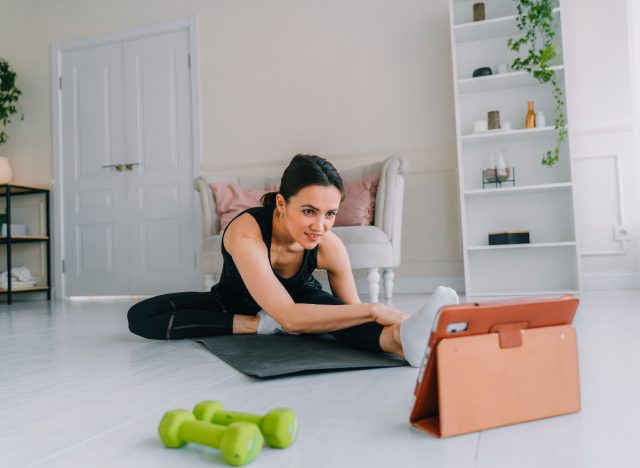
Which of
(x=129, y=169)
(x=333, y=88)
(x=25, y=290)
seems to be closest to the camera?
(x=333, y=88)

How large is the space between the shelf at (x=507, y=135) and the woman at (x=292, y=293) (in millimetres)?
2042

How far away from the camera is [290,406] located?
3.33 feet

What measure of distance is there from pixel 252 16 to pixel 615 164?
2.94 m

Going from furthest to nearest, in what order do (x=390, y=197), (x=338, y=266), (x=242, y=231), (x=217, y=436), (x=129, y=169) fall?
(x=129, y=169)
(x=390, y=197)
(x=338, y=266)
(x=242, y=231)
(x=217, y=436)

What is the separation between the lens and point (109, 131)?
15.5ft

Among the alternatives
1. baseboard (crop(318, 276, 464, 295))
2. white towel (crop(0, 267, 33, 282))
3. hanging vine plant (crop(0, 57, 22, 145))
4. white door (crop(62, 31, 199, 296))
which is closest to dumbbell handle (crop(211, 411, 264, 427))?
baseboard (crop(318, 276, 464, 295))

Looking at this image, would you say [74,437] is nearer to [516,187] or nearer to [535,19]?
[516,187]

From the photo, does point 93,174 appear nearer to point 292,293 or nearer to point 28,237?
point 28,237

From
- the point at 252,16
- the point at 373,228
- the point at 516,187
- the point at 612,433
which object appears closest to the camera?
the point at 612,433

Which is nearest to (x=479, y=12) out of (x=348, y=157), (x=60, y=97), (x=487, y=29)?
(x=487, y=29)

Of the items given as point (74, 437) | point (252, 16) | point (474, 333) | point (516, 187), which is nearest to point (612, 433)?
point (474, 333)

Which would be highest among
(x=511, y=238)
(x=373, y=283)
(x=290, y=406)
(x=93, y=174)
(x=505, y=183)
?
(x=93, y=174)

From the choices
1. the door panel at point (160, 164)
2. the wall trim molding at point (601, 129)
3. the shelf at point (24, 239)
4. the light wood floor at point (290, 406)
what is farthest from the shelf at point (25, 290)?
the wall trim molding at point (601, 129)

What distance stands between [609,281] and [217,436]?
333 cm
